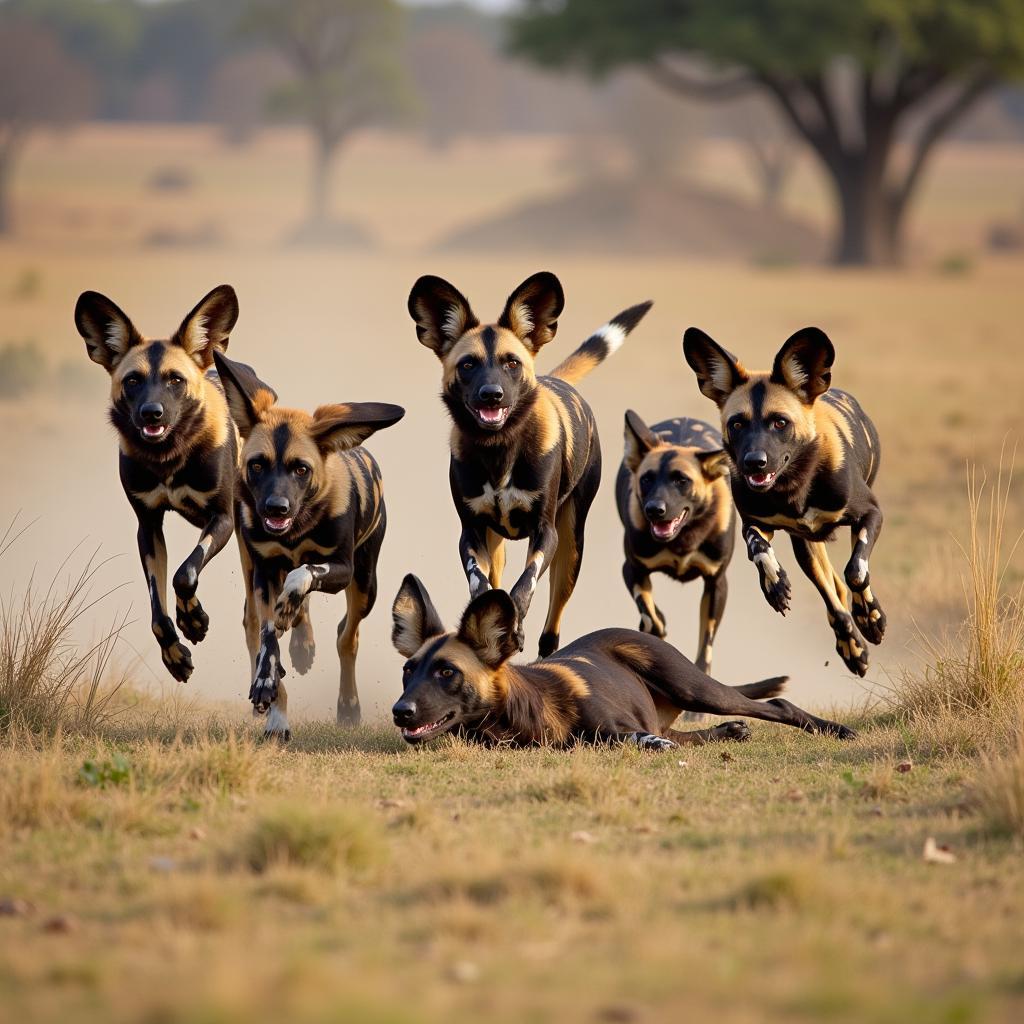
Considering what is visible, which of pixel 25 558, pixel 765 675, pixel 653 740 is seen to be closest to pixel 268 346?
pixel 25 558

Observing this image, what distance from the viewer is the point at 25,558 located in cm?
1061

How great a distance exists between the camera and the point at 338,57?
59.7 m

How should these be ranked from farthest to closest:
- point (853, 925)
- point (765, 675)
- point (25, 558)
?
point (25, 558) → point (765, 675) → point (853, 925)

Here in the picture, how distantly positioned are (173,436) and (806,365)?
2.61 meters

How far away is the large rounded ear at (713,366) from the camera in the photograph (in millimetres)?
6887

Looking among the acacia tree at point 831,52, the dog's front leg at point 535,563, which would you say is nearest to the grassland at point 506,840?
the dog's front leg at point 535,563

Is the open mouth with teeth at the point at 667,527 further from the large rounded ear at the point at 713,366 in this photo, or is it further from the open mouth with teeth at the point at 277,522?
the open mouth with teeth at the point at 277,522

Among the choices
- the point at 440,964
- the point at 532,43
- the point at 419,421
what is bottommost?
the point at 440,964

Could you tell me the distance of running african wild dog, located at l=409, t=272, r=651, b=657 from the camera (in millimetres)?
6836

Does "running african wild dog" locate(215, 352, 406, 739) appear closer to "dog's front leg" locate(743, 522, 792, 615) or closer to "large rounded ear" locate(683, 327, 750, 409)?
"large rounded ear" locate(683, 327, 750, 409)

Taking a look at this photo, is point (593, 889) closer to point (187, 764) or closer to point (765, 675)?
point (187, 764)

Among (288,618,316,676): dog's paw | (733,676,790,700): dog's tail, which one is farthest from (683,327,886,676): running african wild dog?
(288,618,316,676): dog's paw

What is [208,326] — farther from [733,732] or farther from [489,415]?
[733,732]

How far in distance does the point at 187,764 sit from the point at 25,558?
5719mm
